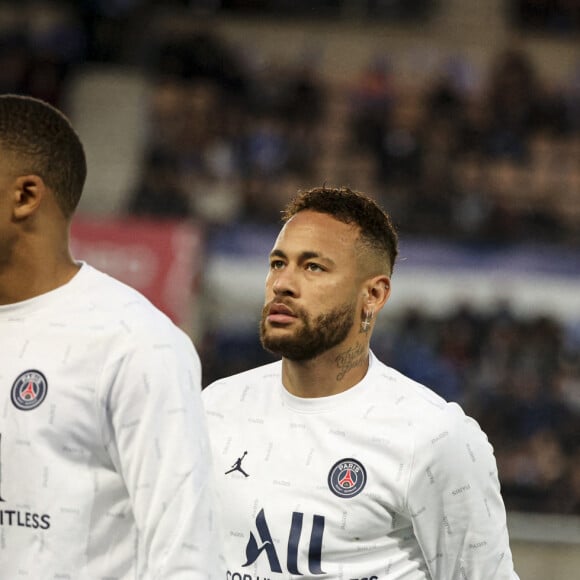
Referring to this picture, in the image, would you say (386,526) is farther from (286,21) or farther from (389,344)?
(286,21)

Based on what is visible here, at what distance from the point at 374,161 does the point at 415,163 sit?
458 millimetres

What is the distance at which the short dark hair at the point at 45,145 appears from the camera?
257cm

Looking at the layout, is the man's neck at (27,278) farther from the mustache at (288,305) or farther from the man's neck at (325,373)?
the man's neck at (325,373)

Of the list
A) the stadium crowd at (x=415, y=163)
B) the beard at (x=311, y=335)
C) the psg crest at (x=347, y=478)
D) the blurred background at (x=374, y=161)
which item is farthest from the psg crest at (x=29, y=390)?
the stadium crowd at (x=415, y=163)

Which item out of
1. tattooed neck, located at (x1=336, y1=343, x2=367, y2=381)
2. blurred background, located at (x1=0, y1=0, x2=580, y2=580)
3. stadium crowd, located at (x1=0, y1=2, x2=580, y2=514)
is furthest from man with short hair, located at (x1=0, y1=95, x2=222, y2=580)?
stadium crowd, located at (x1=0, y1=2, x2=580, y2=514)

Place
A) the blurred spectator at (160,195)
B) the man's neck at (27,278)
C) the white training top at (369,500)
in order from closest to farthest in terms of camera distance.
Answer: the man's neck at (27,278), the white training top at (369,500), the blurred spectator at (160,195)

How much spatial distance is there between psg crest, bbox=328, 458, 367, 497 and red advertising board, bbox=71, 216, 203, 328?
767 centimetres

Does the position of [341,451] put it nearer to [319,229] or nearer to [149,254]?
[319,229]

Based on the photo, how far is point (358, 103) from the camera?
1437 centimetres

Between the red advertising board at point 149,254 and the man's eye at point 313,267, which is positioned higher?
the red advertising board at point 149,254

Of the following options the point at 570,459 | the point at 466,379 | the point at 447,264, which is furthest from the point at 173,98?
the point at 570,459

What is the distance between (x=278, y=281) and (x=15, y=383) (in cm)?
121

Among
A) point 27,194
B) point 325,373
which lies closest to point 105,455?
point 27,194

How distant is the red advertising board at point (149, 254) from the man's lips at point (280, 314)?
762cm
